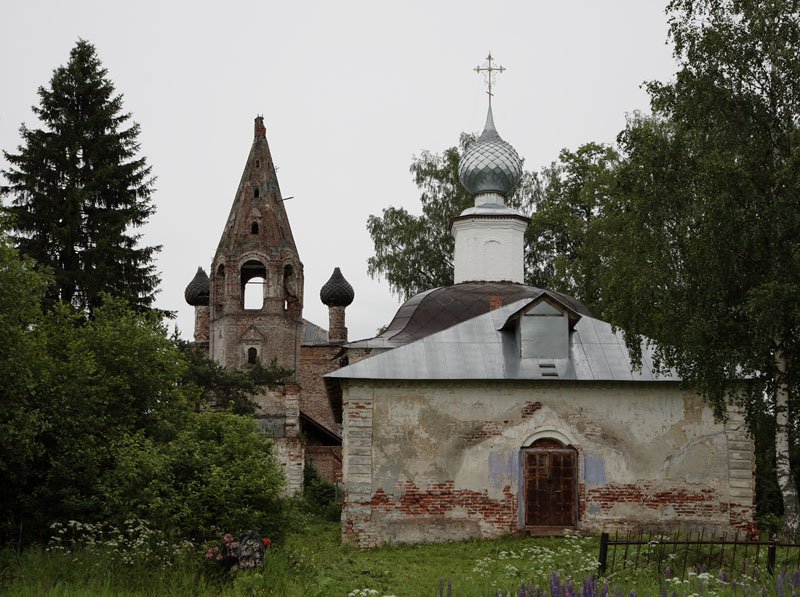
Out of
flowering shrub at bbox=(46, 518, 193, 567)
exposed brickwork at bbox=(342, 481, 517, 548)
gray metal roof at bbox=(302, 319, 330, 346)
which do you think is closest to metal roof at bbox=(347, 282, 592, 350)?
exposed brickwork at bbox=(342, 481, 517, 548)

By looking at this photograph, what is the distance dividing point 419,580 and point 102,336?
6391mm

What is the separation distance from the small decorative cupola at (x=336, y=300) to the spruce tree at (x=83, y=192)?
41.0 ft

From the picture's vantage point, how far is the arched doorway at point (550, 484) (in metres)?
15.4

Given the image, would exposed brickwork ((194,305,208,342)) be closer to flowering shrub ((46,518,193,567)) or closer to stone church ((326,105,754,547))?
stone church ((326,105,754,547))

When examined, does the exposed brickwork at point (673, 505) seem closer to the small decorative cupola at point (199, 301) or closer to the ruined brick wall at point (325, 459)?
the ruined brick wall at point (325, 459)

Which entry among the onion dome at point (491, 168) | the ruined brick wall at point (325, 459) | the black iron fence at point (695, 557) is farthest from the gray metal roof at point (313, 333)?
the black iron fence at point (695, 557)

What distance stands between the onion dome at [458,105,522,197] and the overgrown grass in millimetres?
11490

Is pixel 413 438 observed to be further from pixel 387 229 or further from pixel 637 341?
pixel 387 229

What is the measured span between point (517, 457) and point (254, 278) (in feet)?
63.5

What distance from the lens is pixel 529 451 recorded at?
1557 centimetres

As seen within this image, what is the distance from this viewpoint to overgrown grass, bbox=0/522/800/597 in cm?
891

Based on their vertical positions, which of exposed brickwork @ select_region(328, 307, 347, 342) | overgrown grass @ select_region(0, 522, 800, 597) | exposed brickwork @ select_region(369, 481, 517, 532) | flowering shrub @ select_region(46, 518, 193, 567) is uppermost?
exposed brickwork @ select_region(328, 307, 347, 342)

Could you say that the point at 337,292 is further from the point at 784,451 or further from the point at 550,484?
the point at 784,451

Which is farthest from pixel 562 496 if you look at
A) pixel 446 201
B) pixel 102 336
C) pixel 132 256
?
pixel 446 201
